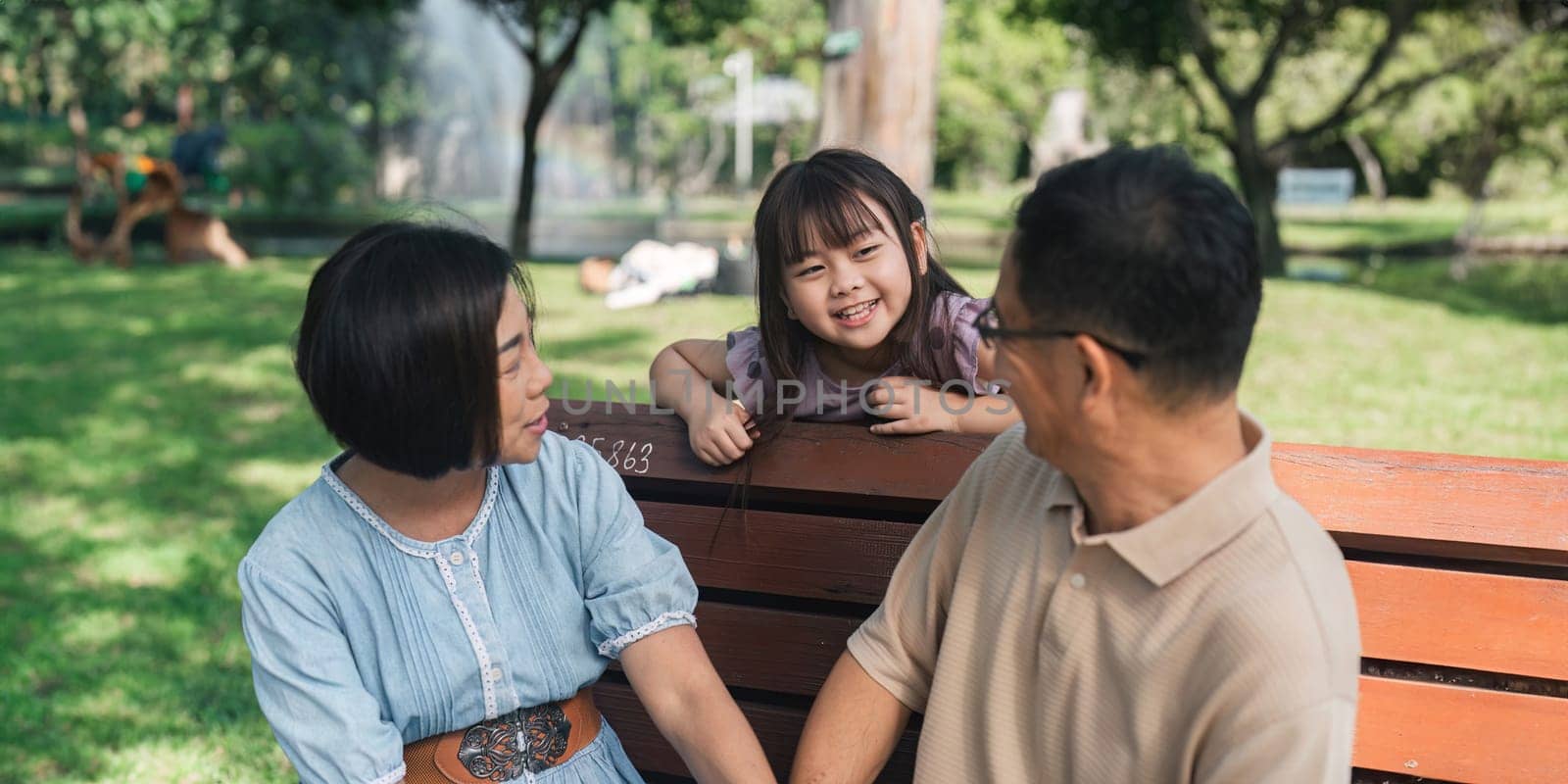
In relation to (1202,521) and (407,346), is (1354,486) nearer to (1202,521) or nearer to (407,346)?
(1202,521)

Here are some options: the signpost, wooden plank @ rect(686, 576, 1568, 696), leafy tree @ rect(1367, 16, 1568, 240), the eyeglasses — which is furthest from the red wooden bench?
the signpost

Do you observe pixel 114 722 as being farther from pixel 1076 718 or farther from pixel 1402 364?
pixel 1402 364

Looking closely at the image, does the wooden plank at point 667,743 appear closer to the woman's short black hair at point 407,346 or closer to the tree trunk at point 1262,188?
the woman's short black hair at point 407,346

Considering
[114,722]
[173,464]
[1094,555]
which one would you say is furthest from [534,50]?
→ [1094,555]

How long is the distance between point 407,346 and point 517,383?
7.5 inches

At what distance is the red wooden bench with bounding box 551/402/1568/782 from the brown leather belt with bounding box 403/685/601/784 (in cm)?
44

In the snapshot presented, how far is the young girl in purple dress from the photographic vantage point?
248cm

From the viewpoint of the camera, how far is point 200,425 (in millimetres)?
7227

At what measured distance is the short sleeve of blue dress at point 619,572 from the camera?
82.4 inches

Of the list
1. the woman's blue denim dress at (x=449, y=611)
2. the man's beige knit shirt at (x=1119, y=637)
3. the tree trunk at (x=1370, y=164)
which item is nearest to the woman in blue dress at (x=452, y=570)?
the woman's blue denim dress at (x=449, y=611)

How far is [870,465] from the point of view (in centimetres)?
232

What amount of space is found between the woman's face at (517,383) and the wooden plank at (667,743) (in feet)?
2.35

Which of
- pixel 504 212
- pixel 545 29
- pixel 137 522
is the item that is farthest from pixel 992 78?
pixel 137 522

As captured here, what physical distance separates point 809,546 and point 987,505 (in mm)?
550
